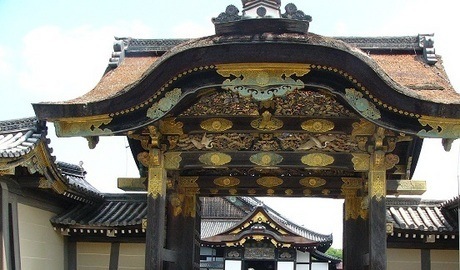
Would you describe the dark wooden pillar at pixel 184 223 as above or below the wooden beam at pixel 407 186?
below

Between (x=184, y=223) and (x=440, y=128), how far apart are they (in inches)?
186

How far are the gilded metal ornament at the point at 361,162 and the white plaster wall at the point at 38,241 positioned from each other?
5294 mm

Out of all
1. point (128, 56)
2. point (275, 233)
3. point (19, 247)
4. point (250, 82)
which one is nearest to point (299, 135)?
point (250, 82)

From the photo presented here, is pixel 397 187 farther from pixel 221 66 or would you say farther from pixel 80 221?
pixel 80 221

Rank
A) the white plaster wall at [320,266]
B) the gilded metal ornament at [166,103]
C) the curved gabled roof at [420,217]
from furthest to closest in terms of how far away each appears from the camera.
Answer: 1. the white plaster wall at [320,266]
2. the curved gabled roof at [420,217]
3. the gilded metal ornament at [166,103]

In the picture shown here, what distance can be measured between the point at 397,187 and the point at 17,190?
6186 millimetres

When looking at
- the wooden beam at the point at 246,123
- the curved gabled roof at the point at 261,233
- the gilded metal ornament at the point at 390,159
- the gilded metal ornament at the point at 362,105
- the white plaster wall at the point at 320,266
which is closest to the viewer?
the gilded metal ornament at the point at 362,105

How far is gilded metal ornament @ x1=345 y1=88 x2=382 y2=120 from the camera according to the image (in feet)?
24.7

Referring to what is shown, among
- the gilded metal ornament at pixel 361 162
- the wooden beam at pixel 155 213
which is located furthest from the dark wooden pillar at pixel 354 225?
the wooden beam at pixel 155 213

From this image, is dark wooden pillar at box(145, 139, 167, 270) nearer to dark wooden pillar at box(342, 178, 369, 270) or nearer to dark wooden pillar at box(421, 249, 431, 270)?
dark wooden pillar at box(342, 178, 369, 270)

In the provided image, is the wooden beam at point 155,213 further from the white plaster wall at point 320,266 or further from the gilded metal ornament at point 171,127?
the white plaster wall at point 320,266

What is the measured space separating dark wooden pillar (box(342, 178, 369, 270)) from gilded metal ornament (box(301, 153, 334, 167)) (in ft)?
5.38

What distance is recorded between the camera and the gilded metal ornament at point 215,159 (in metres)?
8.59

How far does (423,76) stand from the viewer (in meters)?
8.75
